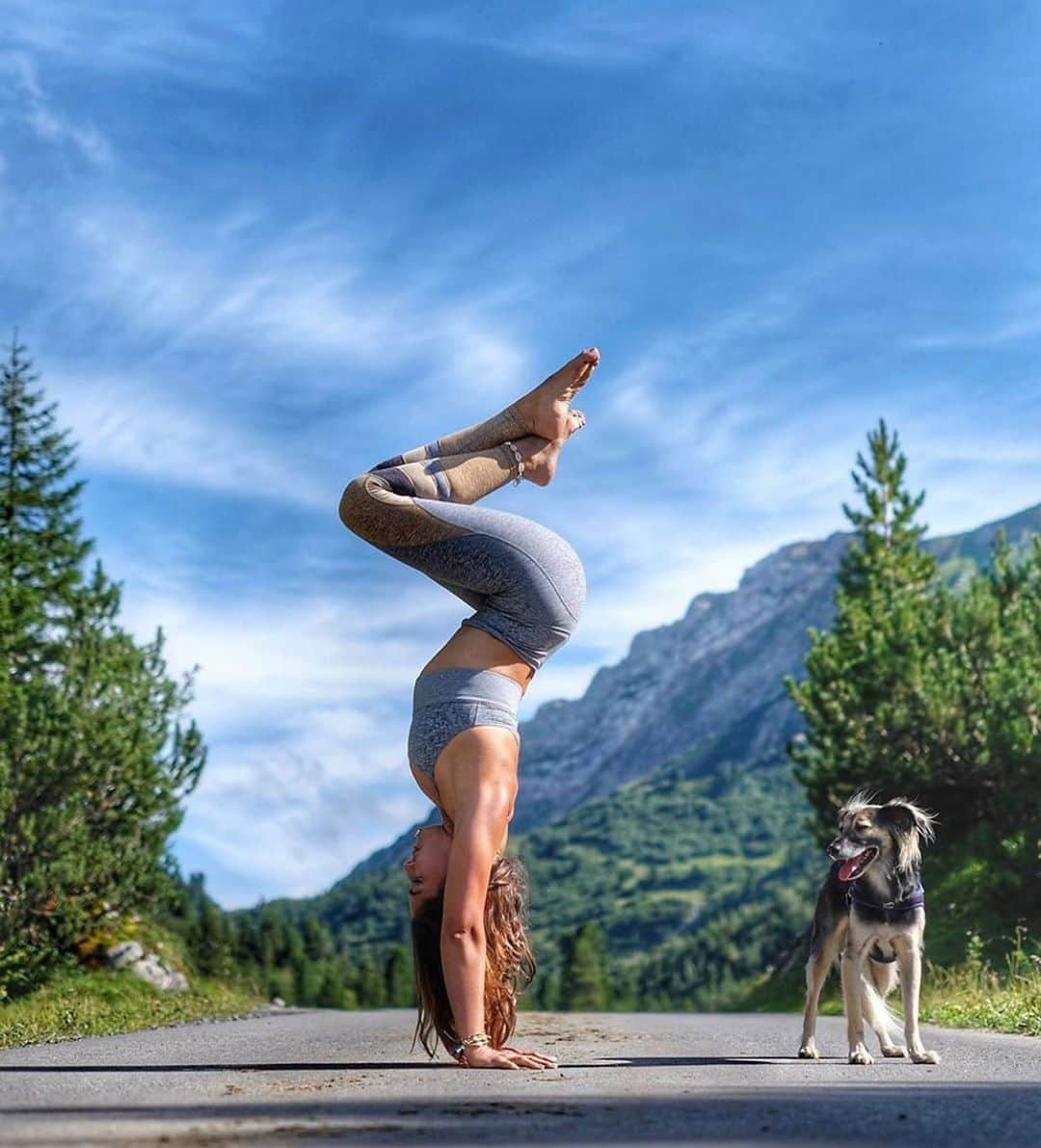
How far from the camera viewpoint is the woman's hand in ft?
17.4

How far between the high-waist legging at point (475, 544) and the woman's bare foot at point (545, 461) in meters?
0.11

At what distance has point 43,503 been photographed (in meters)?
37.3

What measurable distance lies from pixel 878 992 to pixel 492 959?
274 cm

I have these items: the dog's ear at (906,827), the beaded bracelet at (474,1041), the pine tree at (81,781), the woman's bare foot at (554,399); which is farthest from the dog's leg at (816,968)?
the pine tree at (81,781)

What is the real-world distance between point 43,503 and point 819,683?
68.0 feet

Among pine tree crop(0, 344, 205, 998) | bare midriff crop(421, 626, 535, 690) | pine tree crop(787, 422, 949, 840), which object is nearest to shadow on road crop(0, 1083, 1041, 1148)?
bare midriff crop(421, 626, 535, 690)

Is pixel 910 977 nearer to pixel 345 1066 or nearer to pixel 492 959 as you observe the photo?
pixel 492 959

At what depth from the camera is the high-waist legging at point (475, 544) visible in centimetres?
563

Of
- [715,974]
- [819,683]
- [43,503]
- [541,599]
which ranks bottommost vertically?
[715,974]

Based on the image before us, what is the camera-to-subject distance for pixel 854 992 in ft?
22.9

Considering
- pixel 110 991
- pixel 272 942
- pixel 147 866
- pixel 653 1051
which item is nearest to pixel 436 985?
pixel 653 1051

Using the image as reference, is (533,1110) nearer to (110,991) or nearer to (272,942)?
(110,991)

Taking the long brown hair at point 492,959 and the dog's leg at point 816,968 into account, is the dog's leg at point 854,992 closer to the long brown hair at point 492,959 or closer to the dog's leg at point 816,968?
the dog's leg at point 816,968

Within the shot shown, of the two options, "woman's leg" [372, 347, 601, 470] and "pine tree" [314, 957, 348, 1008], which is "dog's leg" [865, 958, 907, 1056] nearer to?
"woman's leg" [372, 347, 601, 470]
